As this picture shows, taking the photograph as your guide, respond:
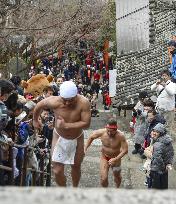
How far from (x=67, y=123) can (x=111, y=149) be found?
7.98 ft

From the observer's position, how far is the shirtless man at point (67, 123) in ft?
27.8

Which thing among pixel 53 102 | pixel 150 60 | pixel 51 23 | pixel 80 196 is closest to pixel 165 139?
pixel 53 102

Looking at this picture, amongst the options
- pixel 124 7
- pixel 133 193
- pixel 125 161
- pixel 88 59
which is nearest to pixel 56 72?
pixel 88 59

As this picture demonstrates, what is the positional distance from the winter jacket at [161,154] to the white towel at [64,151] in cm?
130

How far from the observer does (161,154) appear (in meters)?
9.50

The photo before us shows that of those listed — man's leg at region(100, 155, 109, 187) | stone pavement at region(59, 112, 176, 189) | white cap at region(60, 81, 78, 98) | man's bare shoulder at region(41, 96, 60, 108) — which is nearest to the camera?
white cap at region(60, 81, 78, 98)

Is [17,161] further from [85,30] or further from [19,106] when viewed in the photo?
[85,30]

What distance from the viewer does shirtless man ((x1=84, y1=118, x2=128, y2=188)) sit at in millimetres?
10672

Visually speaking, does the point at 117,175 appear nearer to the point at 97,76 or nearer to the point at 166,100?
the point at 166,100

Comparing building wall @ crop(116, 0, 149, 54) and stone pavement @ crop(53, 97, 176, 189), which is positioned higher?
building wall @ crop(116, 0, 149, 54)

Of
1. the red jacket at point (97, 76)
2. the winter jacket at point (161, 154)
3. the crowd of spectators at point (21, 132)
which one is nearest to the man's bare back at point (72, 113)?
the crowd of spectators at point (21, 132)

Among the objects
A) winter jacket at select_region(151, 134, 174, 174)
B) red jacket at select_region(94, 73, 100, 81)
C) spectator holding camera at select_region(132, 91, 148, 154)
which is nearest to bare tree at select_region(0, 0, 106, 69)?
red jacket at select_region(94, 73, 100, 81)

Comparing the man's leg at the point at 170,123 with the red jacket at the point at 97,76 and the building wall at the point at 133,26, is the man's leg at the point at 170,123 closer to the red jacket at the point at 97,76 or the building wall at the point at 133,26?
the building wall at the point at 133,26

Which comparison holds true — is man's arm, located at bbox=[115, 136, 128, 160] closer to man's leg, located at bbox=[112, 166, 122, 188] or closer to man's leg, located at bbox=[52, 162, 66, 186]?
man's leg, located at bbox=[112, 166, 122, 188]
